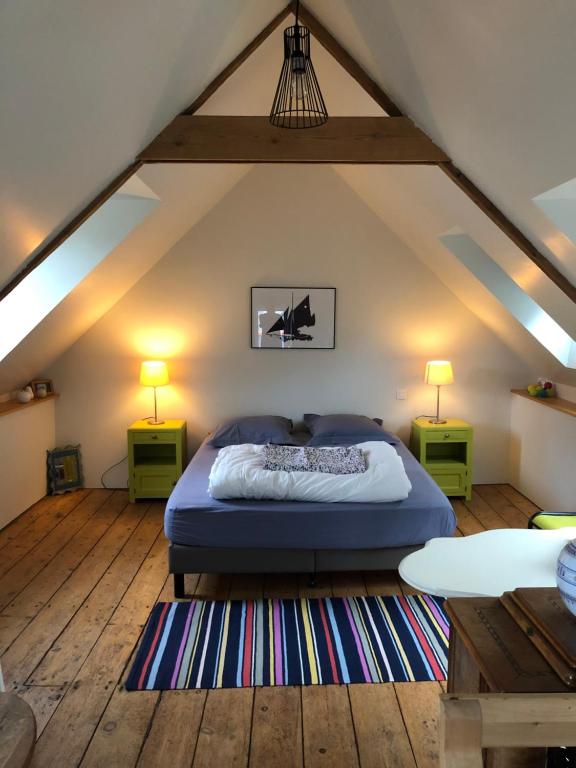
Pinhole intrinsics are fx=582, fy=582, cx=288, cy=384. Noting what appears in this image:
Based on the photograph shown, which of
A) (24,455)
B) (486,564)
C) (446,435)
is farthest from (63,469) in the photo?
(486,564)

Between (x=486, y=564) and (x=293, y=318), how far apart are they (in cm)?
337

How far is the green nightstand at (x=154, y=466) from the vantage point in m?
4.62

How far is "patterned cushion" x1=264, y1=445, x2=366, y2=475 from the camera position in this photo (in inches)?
136

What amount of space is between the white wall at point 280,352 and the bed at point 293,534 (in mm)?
1894

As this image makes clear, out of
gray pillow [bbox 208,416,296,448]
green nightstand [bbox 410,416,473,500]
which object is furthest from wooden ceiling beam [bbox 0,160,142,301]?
green nightstand [bbox 410,416,473,500]

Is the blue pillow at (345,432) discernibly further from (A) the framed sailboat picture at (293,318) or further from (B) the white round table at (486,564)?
(B) the white round table at (486,564)

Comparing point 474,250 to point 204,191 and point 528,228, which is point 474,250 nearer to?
point 528,228

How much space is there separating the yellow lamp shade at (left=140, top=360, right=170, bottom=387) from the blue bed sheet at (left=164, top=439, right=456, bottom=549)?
1.62m

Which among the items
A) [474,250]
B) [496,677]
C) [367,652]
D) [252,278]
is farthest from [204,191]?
[496,677]

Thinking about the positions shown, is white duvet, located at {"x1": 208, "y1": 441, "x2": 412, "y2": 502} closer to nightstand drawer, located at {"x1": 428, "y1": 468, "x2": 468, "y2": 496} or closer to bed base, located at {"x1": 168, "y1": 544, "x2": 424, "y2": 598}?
bed base, located at {"x1": 168, "y1": 544, "x2": 424, "y2": 598}

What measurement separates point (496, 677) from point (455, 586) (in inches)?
23.8

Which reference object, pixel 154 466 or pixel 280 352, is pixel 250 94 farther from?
pixel 154 466

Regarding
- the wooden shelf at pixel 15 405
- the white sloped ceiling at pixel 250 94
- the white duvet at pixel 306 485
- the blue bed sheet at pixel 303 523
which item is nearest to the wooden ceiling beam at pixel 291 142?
the white sloped ceiling at pixel 250 94

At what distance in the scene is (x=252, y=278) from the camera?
4918mm
